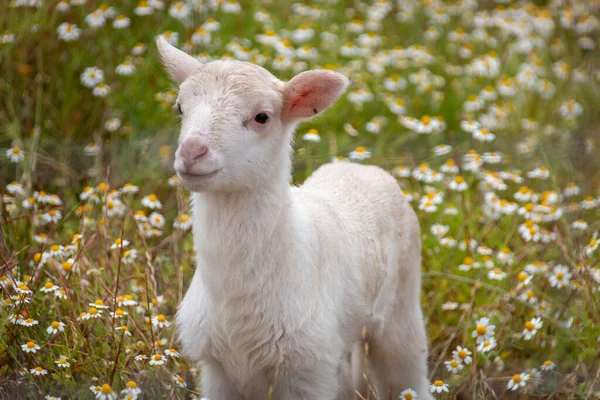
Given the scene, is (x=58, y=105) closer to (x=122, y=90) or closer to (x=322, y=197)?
(x=122, y=90)

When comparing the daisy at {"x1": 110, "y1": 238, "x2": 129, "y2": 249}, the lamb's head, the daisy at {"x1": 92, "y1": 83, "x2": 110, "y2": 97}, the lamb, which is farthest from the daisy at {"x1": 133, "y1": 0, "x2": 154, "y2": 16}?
the lamb's head

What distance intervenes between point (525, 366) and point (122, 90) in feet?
10.8

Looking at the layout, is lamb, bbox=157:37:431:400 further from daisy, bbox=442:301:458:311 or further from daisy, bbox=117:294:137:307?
daisy, bbox=442:301:458:311

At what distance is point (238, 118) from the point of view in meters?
3.10

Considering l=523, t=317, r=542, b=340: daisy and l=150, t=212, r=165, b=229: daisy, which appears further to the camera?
l=150, t=212, r=165, b=229: daisy

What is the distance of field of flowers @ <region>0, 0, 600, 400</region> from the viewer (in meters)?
3.86

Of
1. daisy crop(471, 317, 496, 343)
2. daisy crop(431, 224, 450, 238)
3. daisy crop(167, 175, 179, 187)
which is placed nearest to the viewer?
daisy crop(471, 317, 496, 343)

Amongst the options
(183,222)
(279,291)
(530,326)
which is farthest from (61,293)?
(530,326)

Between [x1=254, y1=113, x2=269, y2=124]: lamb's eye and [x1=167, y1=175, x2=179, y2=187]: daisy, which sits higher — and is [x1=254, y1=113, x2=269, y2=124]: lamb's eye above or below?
above

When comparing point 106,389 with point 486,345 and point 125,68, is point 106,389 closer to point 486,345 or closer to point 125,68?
point 486,345

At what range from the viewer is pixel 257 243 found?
3.27 meters

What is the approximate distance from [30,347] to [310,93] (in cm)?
153

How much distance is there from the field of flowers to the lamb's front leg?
0.13 metres

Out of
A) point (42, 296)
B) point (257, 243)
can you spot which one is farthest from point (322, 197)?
point (42, 296)
